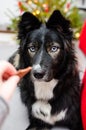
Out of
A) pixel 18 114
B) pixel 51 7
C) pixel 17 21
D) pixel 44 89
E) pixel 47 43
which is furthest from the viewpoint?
pixel 51 7

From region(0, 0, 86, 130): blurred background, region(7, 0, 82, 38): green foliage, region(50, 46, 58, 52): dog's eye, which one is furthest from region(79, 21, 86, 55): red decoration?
region(7, 0, 82, 38): green foliage

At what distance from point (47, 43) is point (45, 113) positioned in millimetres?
363

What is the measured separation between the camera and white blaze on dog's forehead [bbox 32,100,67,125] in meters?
1.41

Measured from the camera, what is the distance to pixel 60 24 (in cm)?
130

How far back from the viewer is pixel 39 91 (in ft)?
4.65

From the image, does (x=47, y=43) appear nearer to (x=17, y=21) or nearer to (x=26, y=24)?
(x=26, y=24)

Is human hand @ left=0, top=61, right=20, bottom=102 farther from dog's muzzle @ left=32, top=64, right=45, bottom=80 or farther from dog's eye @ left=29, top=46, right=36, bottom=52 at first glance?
dog's eye @ left=29, top=46, right=36, bottom=52

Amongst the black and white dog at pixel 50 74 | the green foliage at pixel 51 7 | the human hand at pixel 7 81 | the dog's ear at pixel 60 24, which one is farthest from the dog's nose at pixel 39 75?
the green foliage at pixel 51 7

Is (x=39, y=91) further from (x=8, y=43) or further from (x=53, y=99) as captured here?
(x=8, y=43)

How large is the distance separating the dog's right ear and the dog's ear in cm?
6

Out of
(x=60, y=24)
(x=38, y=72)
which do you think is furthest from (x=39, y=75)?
(x=60, y=24)

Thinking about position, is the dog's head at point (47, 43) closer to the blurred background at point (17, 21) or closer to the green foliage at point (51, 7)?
the blurred background at point (17, 21)

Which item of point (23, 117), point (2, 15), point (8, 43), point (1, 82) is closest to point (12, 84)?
point (1, 82)

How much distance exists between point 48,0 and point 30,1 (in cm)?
18
